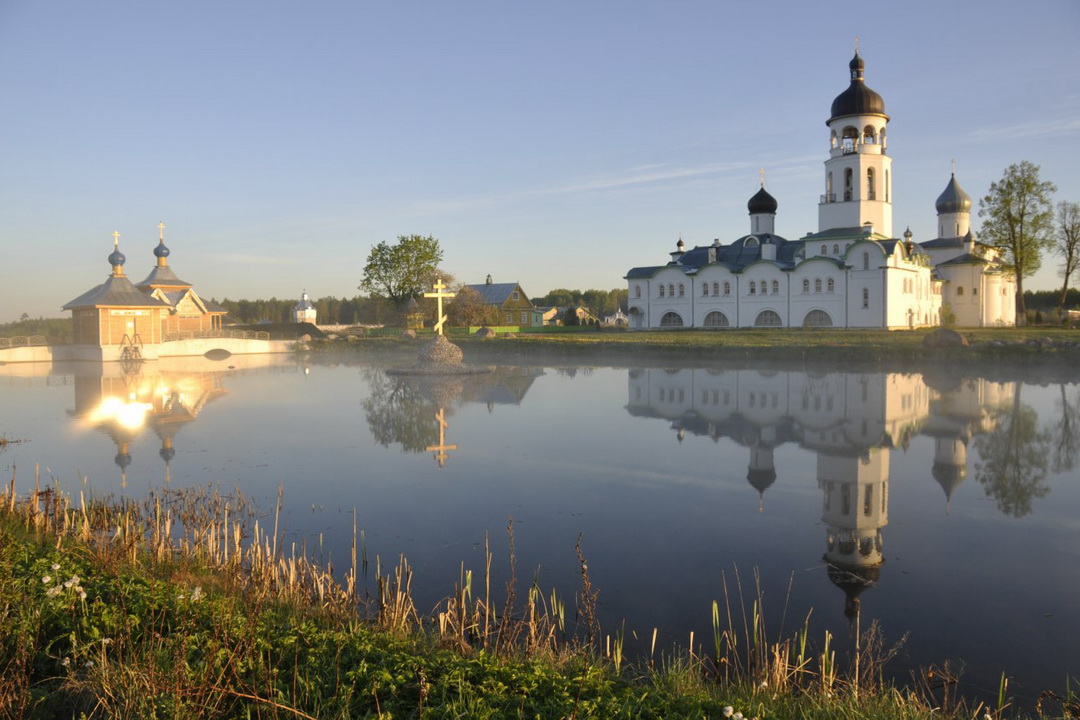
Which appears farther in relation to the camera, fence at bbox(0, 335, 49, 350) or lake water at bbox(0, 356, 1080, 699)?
fence at bbox(0, 335, 49, 350)

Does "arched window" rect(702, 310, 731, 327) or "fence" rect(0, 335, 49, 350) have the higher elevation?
"arched window" rect(702, 310, 731, 327)

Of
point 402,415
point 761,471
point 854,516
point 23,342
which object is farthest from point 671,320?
point 854,516

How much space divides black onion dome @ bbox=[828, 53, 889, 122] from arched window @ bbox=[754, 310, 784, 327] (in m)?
13.2

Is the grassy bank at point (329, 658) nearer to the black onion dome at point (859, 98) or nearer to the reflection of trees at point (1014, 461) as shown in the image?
the reflection of trees at point (1014, 461)

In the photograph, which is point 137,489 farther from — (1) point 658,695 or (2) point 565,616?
(1) point 658,695

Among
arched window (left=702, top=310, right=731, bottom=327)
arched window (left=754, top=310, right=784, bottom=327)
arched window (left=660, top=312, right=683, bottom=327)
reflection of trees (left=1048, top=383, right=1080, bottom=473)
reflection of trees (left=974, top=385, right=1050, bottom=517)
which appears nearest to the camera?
reflection of trees (left=974, top=385, right=1050, bottom=517)

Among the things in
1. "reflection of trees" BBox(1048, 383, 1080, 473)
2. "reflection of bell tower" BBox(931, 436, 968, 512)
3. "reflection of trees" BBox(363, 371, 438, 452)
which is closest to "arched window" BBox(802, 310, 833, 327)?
"reflection of trees" BBox(1048, 383, 1080, 473)

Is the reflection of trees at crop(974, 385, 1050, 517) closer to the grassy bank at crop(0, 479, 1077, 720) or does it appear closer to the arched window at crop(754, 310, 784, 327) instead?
the grassy bank at crop(0, 479, 1077, 720)

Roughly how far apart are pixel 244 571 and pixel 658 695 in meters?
3.82

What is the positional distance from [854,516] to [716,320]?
1727 inches

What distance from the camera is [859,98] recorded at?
46.2 meters

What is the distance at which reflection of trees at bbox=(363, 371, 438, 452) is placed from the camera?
13602 mm

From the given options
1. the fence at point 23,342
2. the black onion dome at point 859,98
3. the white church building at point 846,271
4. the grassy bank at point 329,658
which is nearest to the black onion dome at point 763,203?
the white church building at point 846,271

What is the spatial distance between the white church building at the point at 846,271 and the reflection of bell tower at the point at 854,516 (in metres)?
36.0
